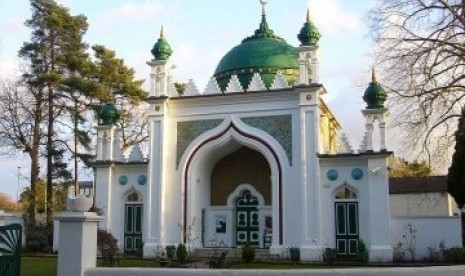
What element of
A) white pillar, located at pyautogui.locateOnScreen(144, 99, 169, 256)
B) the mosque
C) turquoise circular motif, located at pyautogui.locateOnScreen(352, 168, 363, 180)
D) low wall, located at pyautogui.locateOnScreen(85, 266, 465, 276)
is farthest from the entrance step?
low wall, located at pyautogui.locateOnScreen(85, 266, 465, 276)

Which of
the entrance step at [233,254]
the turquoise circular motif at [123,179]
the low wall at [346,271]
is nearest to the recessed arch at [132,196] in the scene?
the turquoise circular motif at [123,179]

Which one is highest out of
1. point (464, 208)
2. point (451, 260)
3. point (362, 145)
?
point (362, 145)

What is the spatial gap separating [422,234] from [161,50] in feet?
35.4

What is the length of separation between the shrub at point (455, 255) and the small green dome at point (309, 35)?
25.5 ft

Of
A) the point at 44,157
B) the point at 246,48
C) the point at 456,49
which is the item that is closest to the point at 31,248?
the point at 44,157

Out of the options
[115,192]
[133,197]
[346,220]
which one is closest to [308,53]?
[346,220]

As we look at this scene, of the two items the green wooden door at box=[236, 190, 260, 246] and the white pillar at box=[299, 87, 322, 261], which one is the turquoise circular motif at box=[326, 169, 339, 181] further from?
the green wooden door at box=[236, 190, 260, 246]

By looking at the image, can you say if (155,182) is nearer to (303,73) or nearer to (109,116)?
(109,116)

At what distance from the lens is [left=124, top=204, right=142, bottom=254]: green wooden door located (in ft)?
68.1

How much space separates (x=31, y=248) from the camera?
909 inches

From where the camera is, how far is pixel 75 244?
25.1 ft

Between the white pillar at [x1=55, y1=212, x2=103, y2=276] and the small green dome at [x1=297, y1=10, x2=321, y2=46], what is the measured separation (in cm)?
1334

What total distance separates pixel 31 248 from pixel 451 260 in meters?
15.5

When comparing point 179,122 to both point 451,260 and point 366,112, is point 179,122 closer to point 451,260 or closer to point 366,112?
point 366,112
